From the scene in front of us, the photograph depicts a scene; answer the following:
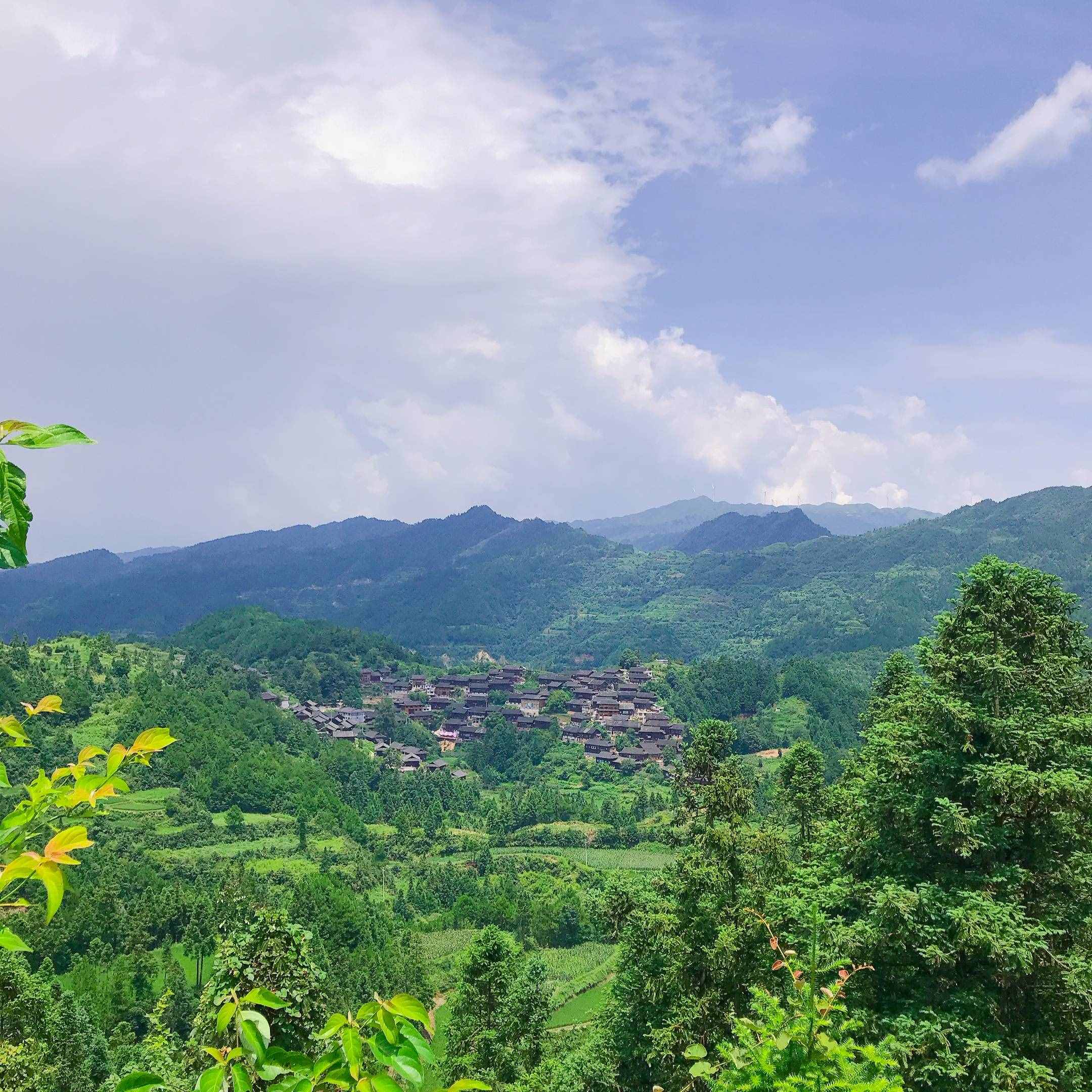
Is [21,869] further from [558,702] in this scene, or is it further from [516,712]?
[558,702]

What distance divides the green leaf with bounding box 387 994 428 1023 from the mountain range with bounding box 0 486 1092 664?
3881 inches

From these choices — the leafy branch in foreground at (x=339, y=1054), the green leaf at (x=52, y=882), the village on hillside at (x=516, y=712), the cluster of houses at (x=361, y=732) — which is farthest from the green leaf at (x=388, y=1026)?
the village on hillside at (x=516, y=712)

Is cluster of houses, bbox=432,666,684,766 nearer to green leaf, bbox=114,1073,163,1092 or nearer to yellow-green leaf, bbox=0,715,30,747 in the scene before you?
yellow-green leaf, bbox=0,715,30,747

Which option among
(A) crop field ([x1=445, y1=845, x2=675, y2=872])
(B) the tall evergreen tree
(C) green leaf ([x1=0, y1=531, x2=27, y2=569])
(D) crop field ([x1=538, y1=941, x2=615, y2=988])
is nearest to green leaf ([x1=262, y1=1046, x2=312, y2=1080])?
(C) green leaf ([x1=0, y1=531, x2=27, y2=569])

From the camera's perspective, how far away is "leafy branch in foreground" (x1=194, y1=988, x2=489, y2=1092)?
145cm

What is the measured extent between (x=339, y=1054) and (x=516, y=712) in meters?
72.6

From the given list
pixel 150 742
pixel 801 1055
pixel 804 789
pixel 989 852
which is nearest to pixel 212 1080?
pixel 150 742

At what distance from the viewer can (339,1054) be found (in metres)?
1.62

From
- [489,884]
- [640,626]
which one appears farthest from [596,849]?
[640,626]

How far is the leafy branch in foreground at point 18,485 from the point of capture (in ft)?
5.35

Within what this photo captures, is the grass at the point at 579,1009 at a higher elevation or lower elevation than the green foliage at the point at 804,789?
lower

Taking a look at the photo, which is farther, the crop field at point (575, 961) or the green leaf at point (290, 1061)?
the crop field at point (575, 961)

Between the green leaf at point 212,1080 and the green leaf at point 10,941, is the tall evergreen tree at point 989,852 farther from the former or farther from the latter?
the green leaf at point 10,941

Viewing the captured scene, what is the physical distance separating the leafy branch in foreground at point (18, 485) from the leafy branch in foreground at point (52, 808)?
0.33 meters
